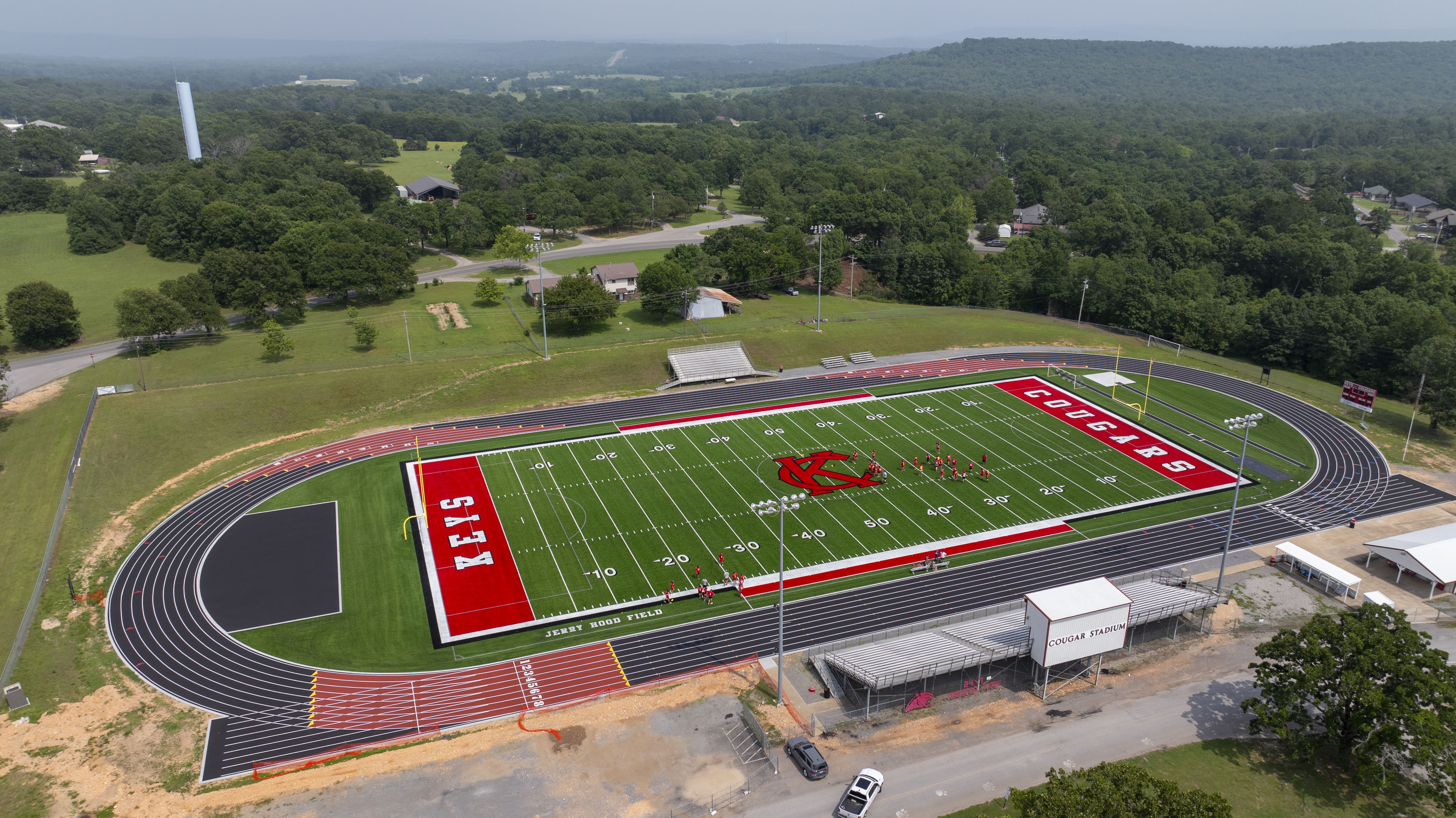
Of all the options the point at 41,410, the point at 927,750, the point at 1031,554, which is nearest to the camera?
the point at 927,750

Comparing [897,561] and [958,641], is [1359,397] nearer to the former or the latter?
[897,561]

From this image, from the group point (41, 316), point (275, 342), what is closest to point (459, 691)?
point (275, 342)

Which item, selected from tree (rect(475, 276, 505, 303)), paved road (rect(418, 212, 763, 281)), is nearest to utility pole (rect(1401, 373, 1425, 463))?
paved road (rect(418, 212, 763, 281))

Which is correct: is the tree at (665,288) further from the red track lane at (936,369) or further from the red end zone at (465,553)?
the red end zone at (465,553)

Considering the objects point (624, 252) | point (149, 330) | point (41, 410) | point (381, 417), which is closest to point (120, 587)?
point (381, 417)

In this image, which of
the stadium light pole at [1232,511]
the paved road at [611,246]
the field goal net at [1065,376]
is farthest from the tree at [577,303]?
the stadium light pole at [1232,511]

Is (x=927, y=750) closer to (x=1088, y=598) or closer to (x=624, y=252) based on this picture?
(x=1088, y=598)

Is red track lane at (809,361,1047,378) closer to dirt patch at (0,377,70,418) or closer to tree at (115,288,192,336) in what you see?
tree at (115,288,192,336)
